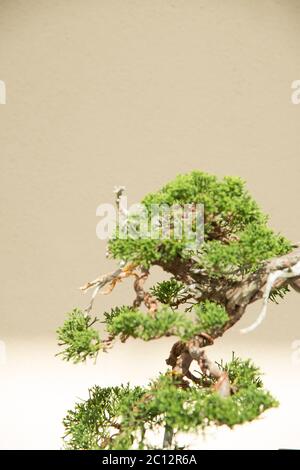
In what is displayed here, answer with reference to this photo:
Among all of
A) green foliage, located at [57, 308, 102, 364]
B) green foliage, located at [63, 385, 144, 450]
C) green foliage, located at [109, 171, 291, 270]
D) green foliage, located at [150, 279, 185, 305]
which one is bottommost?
green foliage, located at [63, 385, 144, 450]

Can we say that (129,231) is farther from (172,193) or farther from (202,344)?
(202,344)

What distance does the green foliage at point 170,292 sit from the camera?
9.35 ft

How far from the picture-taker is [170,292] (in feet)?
9.39

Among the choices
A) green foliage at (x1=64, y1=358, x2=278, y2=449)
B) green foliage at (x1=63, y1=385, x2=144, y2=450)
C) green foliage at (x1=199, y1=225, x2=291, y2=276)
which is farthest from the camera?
green foliage at (x1=63, y1=385, x2=144, y2=450)

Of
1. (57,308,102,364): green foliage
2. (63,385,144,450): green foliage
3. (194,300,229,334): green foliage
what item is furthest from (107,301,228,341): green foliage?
(63,385,144,450): green foliage

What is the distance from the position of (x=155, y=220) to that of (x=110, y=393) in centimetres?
83

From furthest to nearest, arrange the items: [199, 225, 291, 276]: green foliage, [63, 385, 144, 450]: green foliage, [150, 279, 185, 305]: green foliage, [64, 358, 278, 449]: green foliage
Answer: [150, 279, 185, 305]: green foliage
[63, 385, 144, 450]: green foliage
[199, 225, 291, 276]: green foliage
[64, 358, 278, 449]: green foliage

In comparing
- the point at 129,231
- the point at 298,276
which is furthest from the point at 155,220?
the point at 298,276

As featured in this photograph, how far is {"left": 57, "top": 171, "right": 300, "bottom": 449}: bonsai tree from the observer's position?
92.1 inches

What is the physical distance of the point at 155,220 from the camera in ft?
8.13

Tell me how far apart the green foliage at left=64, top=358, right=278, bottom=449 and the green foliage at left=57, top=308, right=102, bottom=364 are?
0.84ft

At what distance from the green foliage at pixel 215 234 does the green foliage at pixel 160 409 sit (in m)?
0.44

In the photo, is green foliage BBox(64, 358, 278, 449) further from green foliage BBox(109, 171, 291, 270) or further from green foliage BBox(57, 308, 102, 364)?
green foliage BBox(109, 171, 291, 270)
